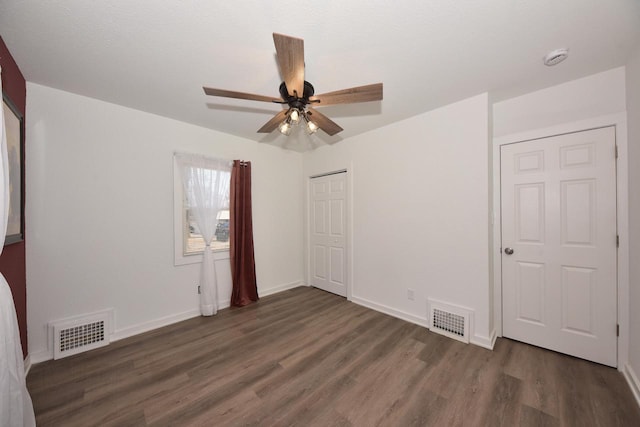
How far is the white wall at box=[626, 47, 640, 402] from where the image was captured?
5.31ft

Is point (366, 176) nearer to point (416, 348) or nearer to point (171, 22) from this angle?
point (416, 348)

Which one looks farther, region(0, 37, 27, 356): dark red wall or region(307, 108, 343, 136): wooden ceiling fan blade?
region(307, 108, 343, 136): wooden ceiling fan blade

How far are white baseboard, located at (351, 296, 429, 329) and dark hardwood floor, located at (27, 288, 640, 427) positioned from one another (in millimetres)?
167

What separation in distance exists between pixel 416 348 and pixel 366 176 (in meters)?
2.12

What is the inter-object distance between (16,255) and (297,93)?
99.1 inches

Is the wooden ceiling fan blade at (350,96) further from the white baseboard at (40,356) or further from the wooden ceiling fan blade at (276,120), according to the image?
the white baseboard at (40,356)

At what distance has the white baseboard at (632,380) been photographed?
1.56 metres

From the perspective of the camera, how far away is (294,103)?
1.60 m

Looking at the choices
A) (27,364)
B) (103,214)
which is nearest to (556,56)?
(103,214)

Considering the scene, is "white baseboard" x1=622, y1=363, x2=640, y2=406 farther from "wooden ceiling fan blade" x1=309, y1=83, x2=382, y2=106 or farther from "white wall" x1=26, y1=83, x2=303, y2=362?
"white wall" x1=26, y1=83, x2=303, y2=362

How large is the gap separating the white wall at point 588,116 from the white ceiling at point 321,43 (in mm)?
119

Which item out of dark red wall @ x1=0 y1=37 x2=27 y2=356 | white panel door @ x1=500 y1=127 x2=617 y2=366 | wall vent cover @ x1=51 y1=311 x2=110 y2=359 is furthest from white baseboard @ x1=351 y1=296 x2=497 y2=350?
dark red wall @ x1=0 y1=37 x2=27 y2=356

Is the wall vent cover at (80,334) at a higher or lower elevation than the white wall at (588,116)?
lower

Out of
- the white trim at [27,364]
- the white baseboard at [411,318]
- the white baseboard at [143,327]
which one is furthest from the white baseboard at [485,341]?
the white trim at [27,364]
